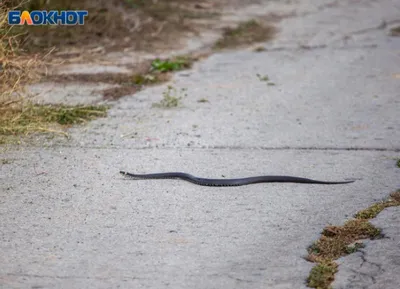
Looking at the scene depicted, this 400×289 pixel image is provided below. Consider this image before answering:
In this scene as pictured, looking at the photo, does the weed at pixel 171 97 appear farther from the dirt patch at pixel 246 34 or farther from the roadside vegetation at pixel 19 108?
the dirt patch at pixel 246 34

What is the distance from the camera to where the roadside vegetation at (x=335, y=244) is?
156 inches

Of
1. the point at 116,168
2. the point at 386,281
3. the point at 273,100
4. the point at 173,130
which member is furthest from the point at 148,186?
the point at 273,100

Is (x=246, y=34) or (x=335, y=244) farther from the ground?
(x=335, y=244)

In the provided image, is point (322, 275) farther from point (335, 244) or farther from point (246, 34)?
point (246, 34)

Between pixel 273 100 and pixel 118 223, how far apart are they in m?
3.84

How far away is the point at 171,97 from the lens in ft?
27.4

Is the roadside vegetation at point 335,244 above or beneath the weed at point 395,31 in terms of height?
above

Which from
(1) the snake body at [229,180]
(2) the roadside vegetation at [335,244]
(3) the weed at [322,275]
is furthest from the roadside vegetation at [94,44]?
(3) the weed at [322,275]

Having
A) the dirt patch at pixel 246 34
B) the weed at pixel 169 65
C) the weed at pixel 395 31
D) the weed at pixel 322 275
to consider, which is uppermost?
the weed at pixel 322 275

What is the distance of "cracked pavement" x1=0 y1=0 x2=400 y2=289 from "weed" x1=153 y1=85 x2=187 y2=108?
0.12 metres

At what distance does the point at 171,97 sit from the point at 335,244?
4224 millimetres

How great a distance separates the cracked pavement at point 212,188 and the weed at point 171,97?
0.12m

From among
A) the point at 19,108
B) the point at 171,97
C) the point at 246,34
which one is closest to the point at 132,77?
the point at 171,97

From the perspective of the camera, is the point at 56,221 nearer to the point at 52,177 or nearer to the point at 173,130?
the point at 52,177
